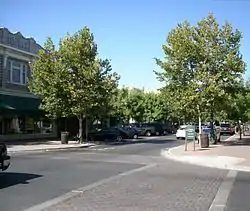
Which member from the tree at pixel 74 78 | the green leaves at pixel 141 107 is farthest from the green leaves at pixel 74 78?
the green leaves at pixel 141 107

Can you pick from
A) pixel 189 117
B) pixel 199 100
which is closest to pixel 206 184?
pixel 199 100

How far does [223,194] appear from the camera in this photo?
1140 centimetres

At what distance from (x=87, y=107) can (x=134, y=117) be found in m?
36.5

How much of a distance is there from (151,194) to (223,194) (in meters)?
1.75

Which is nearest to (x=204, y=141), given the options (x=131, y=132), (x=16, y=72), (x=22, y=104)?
(x=22, y=104)

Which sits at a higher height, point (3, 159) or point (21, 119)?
point (21, 119)

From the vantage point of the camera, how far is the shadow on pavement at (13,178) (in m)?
12.6

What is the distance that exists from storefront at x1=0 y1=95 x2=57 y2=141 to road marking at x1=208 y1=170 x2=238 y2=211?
22.9 metres

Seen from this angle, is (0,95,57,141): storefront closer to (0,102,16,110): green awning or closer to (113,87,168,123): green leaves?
(0,102,16,110): green awning

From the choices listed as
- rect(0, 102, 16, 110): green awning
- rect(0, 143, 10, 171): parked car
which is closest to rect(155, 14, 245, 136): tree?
rect(0, 102, 16, 110): green awning

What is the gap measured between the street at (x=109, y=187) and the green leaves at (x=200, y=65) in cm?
1302

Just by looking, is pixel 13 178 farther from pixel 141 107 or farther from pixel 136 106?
pixel 141 107

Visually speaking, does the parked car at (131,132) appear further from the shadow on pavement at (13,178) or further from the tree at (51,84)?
the shadow on pavement at (13,178)

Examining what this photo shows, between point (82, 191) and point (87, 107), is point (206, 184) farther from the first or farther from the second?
point (87, 107)
